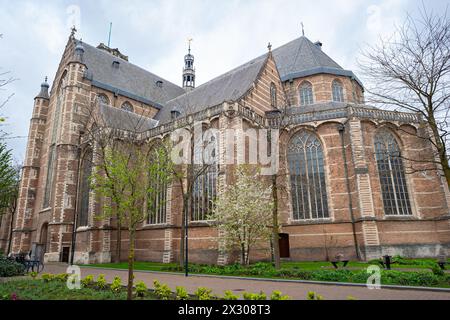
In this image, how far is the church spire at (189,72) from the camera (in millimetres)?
47175

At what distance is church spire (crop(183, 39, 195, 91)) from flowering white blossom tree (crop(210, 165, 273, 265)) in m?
32.5

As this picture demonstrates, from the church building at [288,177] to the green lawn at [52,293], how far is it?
31.6 ft

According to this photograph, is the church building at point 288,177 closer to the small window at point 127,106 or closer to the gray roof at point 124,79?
the gray roof at point 124,79

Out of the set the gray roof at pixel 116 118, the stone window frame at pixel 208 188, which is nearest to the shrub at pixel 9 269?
the stone window frame at pixel 208 188

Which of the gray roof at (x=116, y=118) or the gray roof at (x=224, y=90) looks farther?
the gray roof at (x=116, y=118)

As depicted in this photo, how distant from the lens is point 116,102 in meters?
31.9

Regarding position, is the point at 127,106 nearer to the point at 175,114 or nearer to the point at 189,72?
the point at 175,114

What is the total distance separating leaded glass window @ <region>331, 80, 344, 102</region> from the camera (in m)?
28.2

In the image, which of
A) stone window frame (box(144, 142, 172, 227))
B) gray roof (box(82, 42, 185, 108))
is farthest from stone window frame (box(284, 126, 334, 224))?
gray roof (box(82, 42, 185, 108))

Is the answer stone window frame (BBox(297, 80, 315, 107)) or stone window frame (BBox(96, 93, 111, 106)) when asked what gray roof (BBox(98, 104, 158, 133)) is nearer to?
stone window frame (BBox(96, 93, 111, 106))

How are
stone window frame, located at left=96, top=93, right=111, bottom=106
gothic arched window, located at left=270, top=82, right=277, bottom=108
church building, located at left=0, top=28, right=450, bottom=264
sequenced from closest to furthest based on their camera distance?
church building, located at left=0, top=28, right=450, bottom=264 < gothic arched window, located at left=270, top=82, right=277, bottom=108 < stone window frame, located at left=96, top=93, right=111, bottom=106
